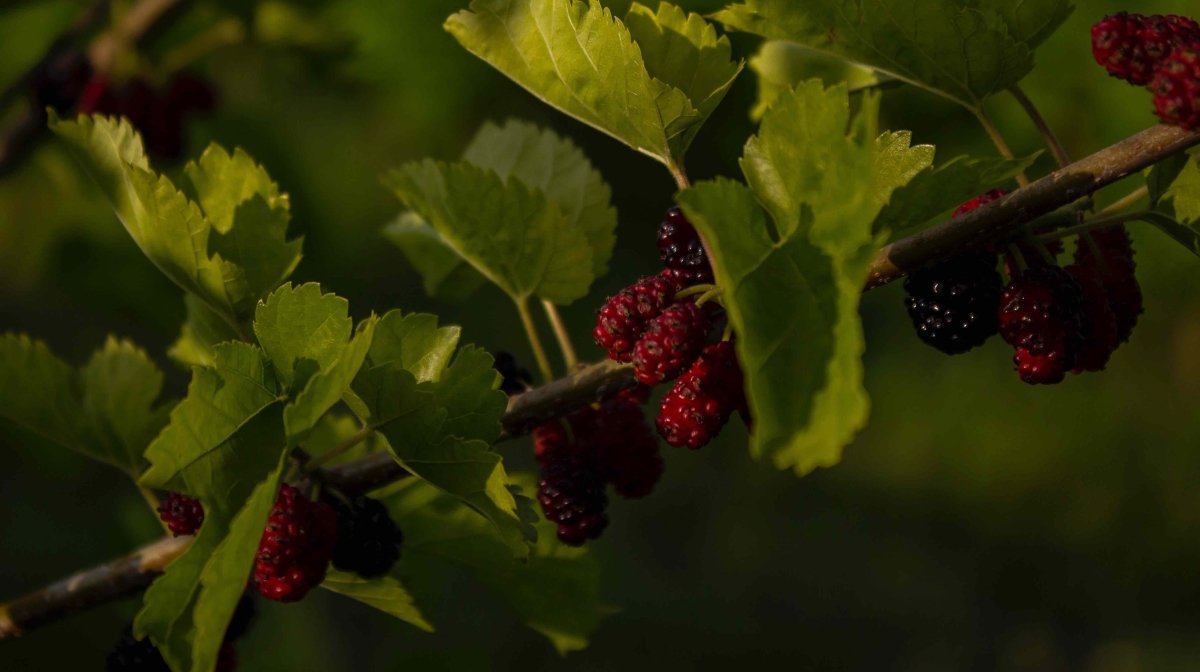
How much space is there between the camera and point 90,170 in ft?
2.41

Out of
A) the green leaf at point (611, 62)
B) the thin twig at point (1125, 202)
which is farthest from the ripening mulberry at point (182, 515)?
the thin twig at point (1125, 202)

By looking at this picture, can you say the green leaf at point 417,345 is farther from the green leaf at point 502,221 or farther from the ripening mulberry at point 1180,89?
the ripening mulberry at point 1180,89

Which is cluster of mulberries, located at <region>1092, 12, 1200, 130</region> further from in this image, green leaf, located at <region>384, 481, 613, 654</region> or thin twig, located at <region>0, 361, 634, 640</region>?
green leaf, located at <region>384, 481, 613, 654</region>

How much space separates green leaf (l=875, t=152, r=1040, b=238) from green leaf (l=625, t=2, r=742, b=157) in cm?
12

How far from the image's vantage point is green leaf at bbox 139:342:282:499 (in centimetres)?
58

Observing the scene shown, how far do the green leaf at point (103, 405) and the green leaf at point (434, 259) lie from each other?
0.20 meters

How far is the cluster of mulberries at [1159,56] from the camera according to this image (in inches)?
23.0

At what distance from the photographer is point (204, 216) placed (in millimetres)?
755

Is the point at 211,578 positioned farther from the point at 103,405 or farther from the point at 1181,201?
the point at 1181,201

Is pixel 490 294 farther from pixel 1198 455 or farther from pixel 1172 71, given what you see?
pixel 1172 71

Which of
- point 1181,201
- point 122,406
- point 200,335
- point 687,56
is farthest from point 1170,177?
point 122,406

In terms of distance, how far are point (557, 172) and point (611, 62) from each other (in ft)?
0.87

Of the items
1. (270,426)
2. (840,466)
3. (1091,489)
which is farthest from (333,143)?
(270,426)

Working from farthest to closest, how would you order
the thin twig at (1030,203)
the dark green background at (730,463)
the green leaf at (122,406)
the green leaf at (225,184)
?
the dark green background at (730,463) < the green leaf at (122,406) < the green leaf at (225,184) < the thin twig at (1030,203)
